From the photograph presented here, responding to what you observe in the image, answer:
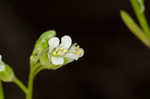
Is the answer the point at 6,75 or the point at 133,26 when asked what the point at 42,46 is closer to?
the point at 6,75

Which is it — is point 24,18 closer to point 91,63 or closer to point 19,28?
point 19,28

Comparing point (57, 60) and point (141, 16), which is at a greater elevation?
point (141, 16)

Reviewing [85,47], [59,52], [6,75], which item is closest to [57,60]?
[59,52]

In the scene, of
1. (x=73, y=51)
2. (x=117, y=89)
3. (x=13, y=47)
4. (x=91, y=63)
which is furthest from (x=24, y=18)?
(x=73, y=51)

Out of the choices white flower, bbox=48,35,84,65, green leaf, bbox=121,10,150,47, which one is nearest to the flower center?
white flower, bbox=48,35,84,65

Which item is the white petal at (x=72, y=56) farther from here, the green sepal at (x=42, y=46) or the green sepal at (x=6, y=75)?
the green sepal at (x=6, y=75)

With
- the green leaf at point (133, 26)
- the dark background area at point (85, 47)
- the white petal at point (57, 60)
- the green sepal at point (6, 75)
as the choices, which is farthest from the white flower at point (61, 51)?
the dark background area at point (85, 47)
